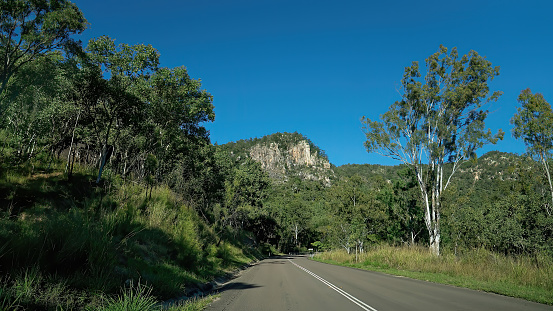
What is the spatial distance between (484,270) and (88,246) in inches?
631

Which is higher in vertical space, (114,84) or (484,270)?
(114,84)

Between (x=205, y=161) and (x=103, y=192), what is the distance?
19.1 meters

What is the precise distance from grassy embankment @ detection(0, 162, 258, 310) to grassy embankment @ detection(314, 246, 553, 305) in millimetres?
10561

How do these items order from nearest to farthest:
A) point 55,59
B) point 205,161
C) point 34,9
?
1. point 34,9
2. point 55,59
3. point 205,161

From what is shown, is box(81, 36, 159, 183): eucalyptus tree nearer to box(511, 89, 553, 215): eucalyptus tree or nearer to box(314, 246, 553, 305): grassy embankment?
box(314, 246, 553, 305): grassy embankment

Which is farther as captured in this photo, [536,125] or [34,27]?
[536,125]

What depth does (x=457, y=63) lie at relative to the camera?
82.2ft

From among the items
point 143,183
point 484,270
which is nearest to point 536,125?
point 484,270

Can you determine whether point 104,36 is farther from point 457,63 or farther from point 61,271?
point 457,63

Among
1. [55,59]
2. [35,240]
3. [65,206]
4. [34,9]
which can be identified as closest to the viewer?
[35,240]

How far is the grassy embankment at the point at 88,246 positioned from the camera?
15.7 ft

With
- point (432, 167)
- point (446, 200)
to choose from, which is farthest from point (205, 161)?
point (446, 200)

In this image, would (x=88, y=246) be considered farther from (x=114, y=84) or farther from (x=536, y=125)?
(x=536, y=125)

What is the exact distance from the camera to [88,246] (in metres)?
6.07
